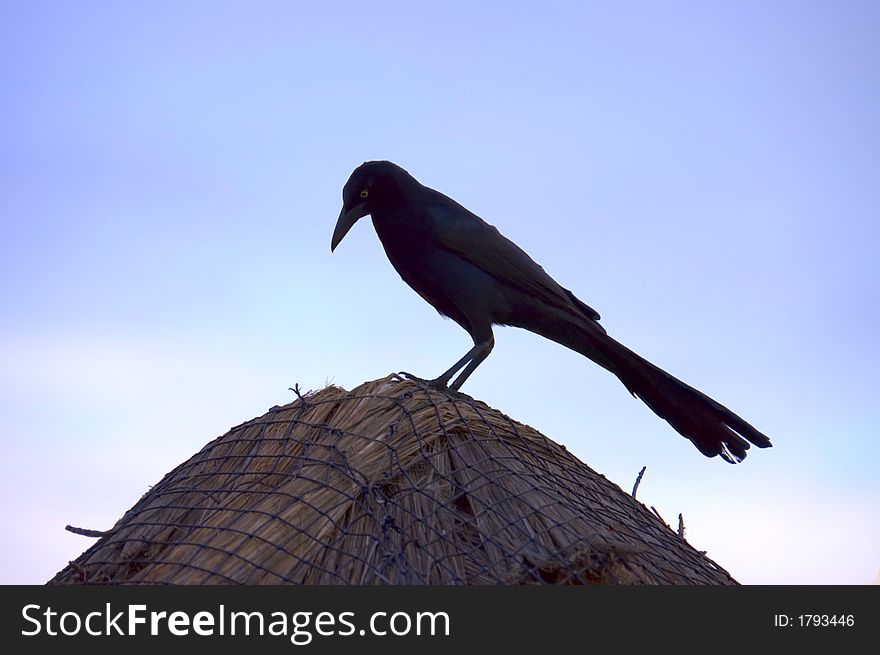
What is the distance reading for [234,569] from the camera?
2.74m

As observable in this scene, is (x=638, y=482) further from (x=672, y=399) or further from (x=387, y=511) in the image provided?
(x=387, y=511)

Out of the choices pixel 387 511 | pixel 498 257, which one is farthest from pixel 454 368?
pixel 387 511

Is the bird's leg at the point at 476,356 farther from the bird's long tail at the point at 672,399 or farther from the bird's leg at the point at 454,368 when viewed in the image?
the bird's long tail at the point at 672,399

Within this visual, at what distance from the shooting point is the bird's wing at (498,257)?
4844 mm

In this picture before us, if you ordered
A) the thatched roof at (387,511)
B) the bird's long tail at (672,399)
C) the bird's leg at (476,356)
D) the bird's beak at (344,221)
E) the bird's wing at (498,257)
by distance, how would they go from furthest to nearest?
the bird's beak at (344,221) < the bird's wing at (498,257) < the bird's leg at (476,356) < the bird's long tail at (672,399) < the thatched roof at (387,511)

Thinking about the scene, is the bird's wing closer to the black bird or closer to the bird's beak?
the black bird

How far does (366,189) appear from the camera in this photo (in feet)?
16.6

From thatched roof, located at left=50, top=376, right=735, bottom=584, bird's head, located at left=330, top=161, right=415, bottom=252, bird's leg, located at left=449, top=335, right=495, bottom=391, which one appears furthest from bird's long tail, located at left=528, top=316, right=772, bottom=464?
bird's head, located at left=330, top=161, right=415, bottom=252

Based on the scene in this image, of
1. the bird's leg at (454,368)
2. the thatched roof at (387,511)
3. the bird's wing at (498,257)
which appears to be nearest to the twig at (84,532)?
the thatched roof at (387,511)

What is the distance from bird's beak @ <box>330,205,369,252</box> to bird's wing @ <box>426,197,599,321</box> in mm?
381

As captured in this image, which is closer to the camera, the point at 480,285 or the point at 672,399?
the point at 672,399

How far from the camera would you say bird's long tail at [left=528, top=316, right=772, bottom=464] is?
14.4 ft

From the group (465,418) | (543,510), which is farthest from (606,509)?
(465,418)

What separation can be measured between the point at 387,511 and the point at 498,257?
2243 mm
